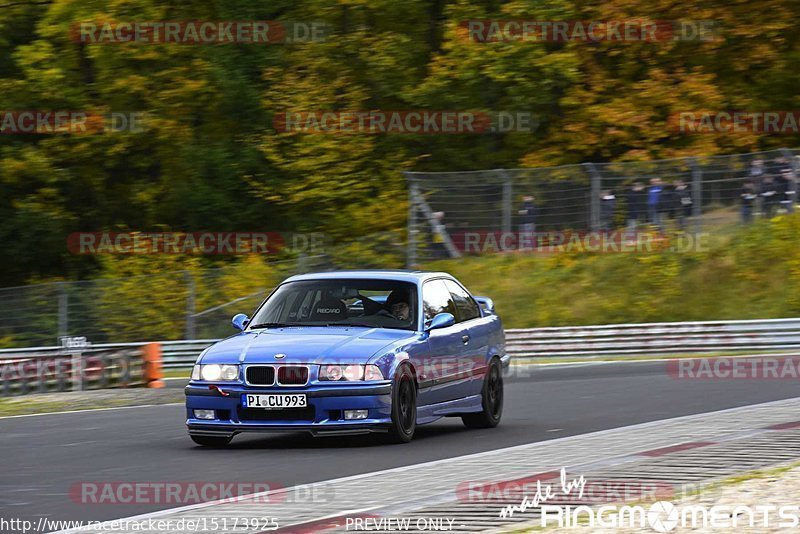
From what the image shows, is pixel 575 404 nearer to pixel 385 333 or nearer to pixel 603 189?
pixel 385 333

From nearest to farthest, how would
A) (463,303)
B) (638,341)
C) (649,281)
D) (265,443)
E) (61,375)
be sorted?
(265,443)
(463,303)
(61,375)
(638,341)
(649,281)

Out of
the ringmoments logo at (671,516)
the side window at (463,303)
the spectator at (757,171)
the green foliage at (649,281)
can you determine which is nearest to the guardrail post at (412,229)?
the green foliage at (649,281)

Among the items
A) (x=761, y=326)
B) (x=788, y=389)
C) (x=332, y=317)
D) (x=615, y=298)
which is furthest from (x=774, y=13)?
(x=332, y=317)

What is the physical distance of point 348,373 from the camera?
39.3ft

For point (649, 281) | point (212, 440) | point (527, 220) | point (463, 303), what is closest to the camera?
point (212, 440)

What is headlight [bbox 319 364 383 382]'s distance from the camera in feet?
39.2

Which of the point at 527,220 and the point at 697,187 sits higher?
the point at 697,187

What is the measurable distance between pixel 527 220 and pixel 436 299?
60.4ft

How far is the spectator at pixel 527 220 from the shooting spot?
104 ft

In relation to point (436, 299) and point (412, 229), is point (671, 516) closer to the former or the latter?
point (436, 299)

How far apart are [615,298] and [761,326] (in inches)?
208

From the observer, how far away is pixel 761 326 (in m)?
28.0

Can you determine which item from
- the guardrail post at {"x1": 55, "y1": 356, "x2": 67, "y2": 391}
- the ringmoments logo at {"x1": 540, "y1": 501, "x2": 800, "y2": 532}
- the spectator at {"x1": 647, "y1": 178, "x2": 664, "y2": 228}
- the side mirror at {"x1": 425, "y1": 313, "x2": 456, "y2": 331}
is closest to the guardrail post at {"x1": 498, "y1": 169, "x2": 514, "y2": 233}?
the spectator at {"x1": 647, "y1": 178, "x2": 664, "y2": 228}

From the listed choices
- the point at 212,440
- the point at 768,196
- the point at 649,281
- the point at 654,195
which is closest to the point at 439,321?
the point at 212,440
